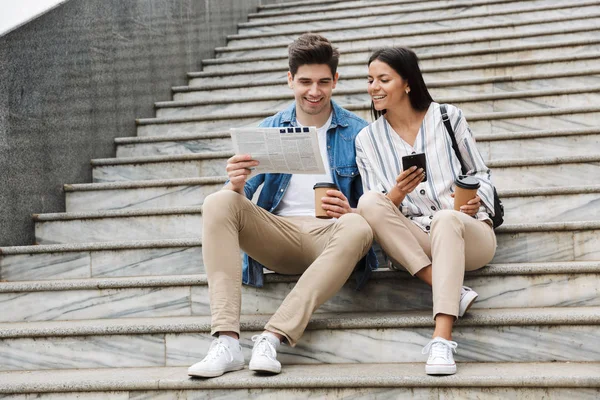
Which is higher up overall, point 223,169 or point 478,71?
point 478,71

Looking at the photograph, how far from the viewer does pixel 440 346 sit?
2635 mm

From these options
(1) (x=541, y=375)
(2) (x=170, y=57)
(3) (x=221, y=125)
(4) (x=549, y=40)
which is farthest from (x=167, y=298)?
(4) (x=549, y=40)

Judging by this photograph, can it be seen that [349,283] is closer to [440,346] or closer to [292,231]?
[292,231]

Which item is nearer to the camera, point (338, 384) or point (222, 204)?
point (338, 384)

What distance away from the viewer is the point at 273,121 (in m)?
3.52

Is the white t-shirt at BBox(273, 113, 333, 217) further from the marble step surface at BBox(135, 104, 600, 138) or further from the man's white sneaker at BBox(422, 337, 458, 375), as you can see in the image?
the marble step surface at BBox(135, 104, 600, 138)

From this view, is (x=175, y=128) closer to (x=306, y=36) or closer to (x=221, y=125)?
(x=221, y=125)

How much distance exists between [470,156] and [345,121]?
626mm

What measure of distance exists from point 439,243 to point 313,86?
958mm

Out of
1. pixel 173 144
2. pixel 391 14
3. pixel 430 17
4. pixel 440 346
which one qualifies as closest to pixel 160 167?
pixel 173 144

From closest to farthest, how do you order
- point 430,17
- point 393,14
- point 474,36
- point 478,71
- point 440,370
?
1. point 440,370
2. point 478,71
3. point 474,36
4. point 430,17
5. point 393,14

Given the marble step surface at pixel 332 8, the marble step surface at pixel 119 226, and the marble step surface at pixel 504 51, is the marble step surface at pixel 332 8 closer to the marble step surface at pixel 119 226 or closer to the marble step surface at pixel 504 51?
the marble step surface at pixel 504 51

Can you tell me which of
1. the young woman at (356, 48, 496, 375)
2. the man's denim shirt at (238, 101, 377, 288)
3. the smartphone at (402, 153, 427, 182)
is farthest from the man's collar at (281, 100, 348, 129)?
Answer: the smartphone at (402, 153, 427, 182)

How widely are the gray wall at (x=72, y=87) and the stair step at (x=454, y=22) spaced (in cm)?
141
